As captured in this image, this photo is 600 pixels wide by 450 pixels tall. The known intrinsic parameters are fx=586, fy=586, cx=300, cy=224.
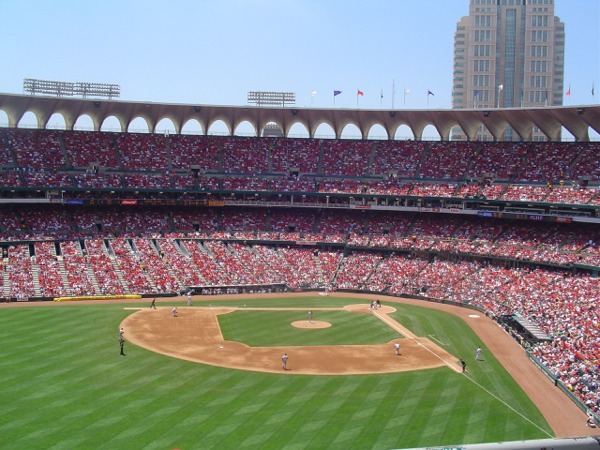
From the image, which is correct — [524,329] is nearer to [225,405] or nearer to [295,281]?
[225,405]

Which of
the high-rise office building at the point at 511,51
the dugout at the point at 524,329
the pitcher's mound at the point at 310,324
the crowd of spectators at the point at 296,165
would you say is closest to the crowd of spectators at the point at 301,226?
the crowd of spectators at the point at 296,165

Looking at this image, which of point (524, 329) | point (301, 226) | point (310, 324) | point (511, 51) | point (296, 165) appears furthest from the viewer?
point (511, 51)

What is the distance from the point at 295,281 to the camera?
66.1 meters

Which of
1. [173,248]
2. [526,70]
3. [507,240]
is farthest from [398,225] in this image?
[526,70]

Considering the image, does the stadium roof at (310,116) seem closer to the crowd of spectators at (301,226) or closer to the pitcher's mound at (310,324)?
the crowd of spectators at (301,226)

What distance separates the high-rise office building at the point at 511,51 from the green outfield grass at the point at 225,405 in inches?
4079

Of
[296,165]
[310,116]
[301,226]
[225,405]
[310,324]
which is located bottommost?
[310,324]

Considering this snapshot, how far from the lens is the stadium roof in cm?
6900

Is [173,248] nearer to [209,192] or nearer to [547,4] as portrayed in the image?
[209,192]

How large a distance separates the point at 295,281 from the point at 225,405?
37.1 meters

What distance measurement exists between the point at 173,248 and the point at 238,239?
8.35m

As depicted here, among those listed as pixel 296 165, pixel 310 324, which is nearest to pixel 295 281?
pixel 310 324

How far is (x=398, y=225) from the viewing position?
241ft

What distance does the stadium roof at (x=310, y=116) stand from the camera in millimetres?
69000
